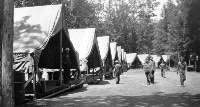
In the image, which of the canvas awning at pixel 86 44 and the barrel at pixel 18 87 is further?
the canvas awning at pixel 86 44

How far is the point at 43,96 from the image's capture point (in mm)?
13148

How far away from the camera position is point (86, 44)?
2272 cm

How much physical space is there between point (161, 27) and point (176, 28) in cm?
3579

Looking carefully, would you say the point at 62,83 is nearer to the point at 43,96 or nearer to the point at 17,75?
the point at 43,96

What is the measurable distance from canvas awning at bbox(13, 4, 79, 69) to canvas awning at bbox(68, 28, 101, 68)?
3930mm

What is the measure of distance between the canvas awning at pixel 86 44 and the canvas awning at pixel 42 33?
3.93 m

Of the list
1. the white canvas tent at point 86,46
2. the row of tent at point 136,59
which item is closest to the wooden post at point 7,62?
the white canvas tent at point 86,46

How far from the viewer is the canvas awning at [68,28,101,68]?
72.1ft

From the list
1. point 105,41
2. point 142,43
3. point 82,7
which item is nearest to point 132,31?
point 142,43

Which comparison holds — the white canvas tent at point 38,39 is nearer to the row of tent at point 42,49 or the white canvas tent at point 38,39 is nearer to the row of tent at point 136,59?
the row of tent at point 42,49

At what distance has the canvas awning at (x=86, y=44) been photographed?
21984 millimetres

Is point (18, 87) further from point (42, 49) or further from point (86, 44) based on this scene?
point (86, 44)

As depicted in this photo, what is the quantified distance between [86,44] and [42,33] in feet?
28.3

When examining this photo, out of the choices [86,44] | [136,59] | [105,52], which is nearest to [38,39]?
[86,44]
